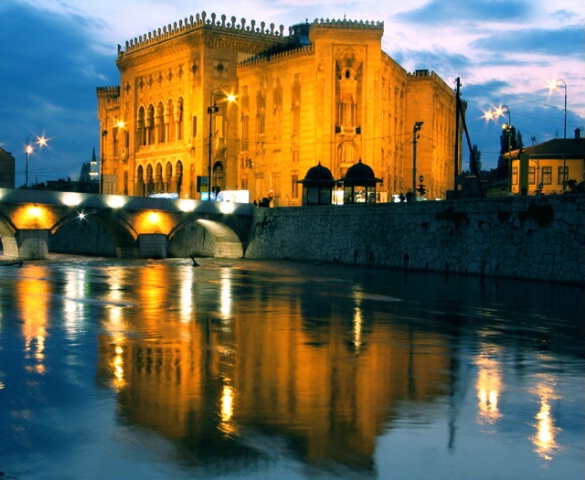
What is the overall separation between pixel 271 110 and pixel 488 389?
53400mm

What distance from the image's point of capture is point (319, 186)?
4791cm

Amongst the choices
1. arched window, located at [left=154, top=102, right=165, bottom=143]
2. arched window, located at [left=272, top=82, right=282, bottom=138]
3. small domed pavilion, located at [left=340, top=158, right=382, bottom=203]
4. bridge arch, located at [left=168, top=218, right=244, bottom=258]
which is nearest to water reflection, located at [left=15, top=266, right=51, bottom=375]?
small domed pavilion, located at [left=340, top=158, right=382, bottom=203]

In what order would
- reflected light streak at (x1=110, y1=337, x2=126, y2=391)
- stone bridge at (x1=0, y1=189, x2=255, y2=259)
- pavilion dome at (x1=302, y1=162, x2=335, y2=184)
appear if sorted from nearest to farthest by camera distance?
reflected light streak at (x1=110, y1=337, x2=126, y2=391)
stone bridge at (x1=0, y1=189, x2=255, y2=259)
pavilion dome at (x1=302, y1=162, x2=335, y2=184)

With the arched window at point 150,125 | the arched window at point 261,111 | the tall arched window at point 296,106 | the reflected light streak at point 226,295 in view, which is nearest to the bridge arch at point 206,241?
the arched window at point 261,111

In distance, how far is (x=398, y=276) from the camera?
3378 centimetres

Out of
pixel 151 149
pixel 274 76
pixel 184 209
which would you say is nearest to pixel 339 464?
pixel 184 209

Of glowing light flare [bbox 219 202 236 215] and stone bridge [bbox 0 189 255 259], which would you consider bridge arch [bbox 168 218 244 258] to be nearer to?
stone bridge [bbox 0 189 255 259]

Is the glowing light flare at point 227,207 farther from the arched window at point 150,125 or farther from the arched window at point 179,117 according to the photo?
Result: the arched window at point 150,125

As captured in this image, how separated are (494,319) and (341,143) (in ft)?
129

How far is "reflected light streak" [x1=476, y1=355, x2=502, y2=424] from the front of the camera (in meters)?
9.09

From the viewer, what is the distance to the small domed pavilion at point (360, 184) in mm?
45438

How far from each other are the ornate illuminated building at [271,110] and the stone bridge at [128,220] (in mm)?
3778

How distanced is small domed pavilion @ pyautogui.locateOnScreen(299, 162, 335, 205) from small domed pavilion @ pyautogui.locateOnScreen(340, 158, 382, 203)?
3.77 ft

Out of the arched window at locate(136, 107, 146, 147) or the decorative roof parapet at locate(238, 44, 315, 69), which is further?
the arched window at locate(136, 107, 146, 147)
